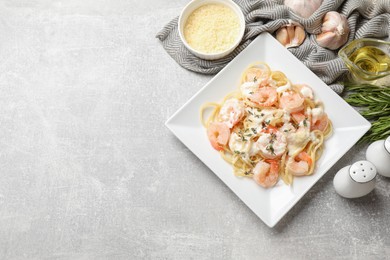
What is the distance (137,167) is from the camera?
1.98 metres

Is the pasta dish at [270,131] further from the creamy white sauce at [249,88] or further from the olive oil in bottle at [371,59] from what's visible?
the olive oil in bottle at [371,59]

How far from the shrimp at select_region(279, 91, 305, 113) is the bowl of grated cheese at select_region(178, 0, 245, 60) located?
307 millimetres

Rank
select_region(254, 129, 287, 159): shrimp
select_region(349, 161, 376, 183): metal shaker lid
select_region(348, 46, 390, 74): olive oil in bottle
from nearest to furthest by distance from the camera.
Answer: select_region(349, 161, 376, 183): metal shaker lid
select_region(254, 129, 287, 159): shrimp
select_region(348, 46, 390, 74): olive oil in bottle

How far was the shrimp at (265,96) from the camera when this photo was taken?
6.17 feet

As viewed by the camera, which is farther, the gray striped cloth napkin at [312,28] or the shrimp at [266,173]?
the gray striped cloth napkin at [312,28]

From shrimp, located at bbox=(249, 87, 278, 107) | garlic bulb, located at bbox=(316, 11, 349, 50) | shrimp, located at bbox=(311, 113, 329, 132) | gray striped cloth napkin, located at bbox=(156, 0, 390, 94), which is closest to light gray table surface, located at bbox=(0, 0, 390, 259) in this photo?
gray striped cloth napkin, located at bbox=(156, 0, 390, 94)

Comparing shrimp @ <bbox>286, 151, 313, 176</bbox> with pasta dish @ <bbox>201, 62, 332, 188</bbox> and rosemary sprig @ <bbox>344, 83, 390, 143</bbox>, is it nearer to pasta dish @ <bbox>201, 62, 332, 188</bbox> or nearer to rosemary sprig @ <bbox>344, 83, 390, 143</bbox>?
pasta dish @ <bbox>201, 62, 332, 188</bbox>

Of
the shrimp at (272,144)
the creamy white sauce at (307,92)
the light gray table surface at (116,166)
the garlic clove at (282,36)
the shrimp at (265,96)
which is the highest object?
the garlic clove at (282,36)

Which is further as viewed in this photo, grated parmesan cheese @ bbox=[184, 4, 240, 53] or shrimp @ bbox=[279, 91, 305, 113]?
grated parmesan cheese @ bbox=[184, 4, 240, 53]

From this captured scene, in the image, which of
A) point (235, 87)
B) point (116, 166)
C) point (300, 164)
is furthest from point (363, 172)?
point (116, 166)

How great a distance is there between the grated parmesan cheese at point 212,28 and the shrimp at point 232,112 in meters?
0.25

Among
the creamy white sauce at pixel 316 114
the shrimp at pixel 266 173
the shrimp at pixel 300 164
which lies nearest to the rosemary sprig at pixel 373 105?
the creamy white sauce at pixel 316 114

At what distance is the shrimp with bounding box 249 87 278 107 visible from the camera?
188cm

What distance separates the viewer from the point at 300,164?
1845 mm
